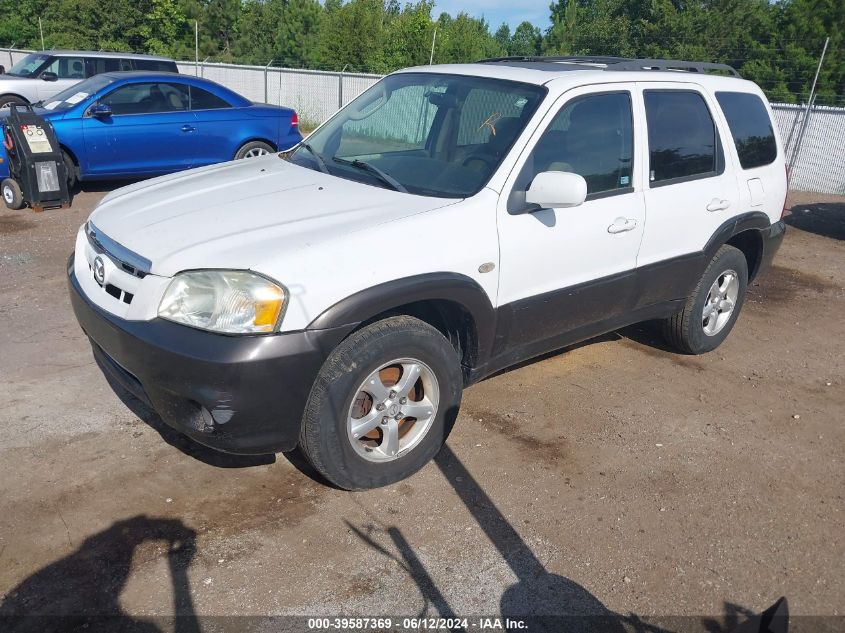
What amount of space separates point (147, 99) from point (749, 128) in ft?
24.5

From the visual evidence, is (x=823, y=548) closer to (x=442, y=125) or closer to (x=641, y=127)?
(x=641, y=127)

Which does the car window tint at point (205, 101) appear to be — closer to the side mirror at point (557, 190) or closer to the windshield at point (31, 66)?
the windshield at point (31, 66)

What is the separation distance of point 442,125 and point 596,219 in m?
1.05

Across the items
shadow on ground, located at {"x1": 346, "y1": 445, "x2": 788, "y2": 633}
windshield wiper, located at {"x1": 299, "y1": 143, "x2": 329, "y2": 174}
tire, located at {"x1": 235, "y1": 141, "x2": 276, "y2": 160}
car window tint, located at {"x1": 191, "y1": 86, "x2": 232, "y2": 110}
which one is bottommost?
shadow on ground, located at {"x1": 346, "y1": 445, "x2": 788, "y2": 633}

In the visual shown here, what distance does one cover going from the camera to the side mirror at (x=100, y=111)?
913cm

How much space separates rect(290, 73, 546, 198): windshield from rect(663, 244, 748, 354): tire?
6.60 ft

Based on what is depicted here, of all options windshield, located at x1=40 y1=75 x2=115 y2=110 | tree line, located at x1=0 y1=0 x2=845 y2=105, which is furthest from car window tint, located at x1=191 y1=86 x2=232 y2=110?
tree line, located at x1=0 y1=0 x2=845 y2=105

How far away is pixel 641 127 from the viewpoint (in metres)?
4.38

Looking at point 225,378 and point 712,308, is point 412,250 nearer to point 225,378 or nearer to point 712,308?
point 225,378

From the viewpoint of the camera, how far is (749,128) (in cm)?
523

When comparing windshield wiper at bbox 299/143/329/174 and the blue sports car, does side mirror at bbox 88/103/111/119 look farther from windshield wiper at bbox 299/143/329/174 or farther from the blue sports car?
windshield wiper at bbox 299/143/329/174

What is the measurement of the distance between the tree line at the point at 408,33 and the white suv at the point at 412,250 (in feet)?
78.2

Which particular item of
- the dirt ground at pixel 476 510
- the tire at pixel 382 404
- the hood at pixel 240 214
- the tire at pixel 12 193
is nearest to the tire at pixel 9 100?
the tire at pixel 12 193

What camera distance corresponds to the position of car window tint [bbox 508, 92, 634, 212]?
3.88 m
